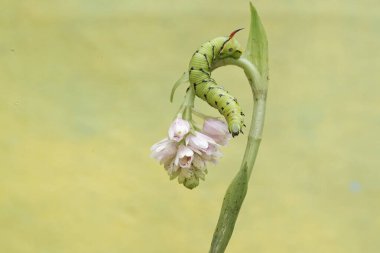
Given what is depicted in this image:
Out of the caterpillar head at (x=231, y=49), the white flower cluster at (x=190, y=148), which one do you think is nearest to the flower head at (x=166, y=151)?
the white flower cluster at (x=190, y=148)

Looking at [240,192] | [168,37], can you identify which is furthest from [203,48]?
[168,37]

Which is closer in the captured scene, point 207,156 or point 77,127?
point 207,156

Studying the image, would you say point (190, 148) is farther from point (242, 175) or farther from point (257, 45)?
point (257, 45)

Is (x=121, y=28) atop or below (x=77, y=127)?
atop

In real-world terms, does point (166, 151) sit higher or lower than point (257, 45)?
lower

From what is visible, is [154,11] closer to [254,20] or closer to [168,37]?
[168,37]

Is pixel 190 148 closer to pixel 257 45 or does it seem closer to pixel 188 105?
pixel 188 105

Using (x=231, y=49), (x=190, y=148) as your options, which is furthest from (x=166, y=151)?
(x=231, y=49)

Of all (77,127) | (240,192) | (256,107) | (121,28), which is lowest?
(240,192)
